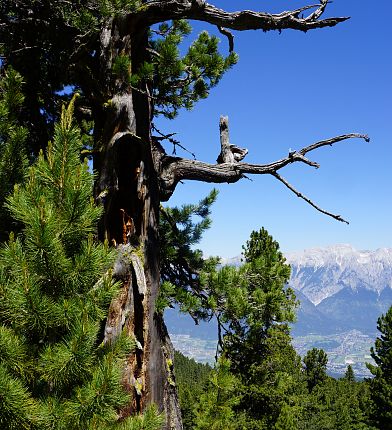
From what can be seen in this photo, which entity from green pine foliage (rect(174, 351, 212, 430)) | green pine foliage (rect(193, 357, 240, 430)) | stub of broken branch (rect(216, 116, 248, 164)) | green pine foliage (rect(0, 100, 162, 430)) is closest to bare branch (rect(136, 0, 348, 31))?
stub of broken branch (rect(216, 116, 248, 164))

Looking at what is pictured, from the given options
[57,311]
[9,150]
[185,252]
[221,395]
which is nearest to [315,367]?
[221,395]

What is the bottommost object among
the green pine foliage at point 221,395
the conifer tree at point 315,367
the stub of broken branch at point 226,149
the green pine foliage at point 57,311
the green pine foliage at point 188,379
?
the green pine foliage at point 188,379

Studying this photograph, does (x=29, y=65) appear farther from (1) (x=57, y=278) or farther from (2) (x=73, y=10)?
(1) (x=57, y=278)

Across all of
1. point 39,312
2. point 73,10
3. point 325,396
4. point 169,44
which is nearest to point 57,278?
point 39,312

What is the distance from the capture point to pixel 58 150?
320cm

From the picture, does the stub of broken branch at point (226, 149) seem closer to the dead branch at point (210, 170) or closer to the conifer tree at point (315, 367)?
the dead branch at point (210, 170)

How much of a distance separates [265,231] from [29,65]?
65.6 ft

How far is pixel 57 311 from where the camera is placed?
299 centimetres

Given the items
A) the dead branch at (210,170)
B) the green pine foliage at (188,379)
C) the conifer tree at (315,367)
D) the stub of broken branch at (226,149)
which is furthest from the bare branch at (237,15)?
the green pine foliage at (188,379)

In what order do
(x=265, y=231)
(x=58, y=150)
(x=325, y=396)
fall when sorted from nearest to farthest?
1. (x=58, y=150)
2. (x=265, y=231)
3. (x=325, y=396)

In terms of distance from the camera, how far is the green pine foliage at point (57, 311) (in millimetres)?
2840

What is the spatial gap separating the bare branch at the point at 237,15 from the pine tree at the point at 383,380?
29858 millimetres

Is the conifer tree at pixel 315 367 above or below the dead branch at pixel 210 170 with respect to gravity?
below

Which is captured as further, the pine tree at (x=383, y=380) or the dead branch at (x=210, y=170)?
the pine tree at (x=383, y=380)
